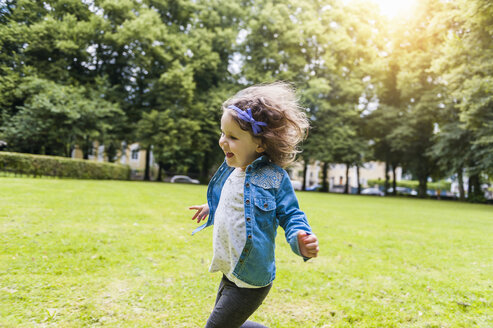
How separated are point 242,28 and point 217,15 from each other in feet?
8.32

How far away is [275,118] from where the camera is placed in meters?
1.96

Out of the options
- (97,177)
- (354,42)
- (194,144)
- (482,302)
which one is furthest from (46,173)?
(354,42)

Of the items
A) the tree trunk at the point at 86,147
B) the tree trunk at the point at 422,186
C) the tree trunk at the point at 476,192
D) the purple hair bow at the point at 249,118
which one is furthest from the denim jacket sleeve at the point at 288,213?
the tree trunk at the point at 422,186

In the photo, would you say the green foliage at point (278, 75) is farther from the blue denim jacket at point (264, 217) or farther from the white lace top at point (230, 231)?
the blue denim jacket at point (264, 217)

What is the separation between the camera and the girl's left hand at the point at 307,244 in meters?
1.59

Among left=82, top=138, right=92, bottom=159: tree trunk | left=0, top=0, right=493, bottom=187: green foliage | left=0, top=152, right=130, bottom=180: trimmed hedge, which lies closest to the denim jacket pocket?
left=0, top=0, right=493, bottom=187: green foliage

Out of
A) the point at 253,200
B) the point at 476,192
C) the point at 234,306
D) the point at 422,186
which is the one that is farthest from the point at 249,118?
the point at 422,186

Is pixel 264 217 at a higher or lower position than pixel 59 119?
lower

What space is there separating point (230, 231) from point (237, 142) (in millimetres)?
512

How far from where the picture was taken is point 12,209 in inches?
279

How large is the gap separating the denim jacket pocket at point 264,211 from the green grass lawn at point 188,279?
5.03 feet

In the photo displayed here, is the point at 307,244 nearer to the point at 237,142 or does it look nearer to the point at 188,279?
the point at 237,142

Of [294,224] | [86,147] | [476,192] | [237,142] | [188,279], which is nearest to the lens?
[294,224]

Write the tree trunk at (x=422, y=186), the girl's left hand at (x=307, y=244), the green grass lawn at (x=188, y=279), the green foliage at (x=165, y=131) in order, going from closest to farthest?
the girl's left hand at (x=307, y=244) → the green grass lawn at (x=188, y=279) → the green foliage at (x=165, y=131) → the tree trunk at (x=422, y=186)
